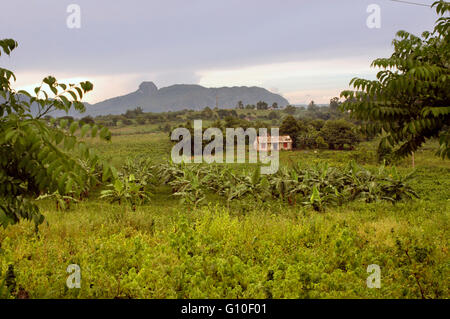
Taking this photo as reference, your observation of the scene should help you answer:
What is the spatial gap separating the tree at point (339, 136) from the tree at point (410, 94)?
109 feet

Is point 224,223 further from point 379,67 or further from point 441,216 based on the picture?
point 441,216

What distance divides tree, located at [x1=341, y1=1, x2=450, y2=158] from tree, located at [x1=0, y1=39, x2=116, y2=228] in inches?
147

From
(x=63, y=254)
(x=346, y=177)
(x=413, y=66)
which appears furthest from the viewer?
(x=346, y=177)

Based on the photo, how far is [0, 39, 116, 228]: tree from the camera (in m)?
2.11

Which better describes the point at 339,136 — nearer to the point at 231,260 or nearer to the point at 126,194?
the point at 126,194

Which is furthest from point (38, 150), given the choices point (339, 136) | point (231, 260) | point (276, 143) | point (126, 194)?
point (339, 136)

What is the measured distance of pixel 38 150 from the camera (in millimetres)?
2355

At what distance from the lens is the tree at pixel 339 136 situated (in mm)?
36969

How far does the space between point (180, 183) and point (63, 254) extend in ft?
28.7

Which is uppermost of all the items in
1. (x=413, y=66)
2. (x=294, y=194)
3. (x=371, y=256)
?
(x=413, y=66)

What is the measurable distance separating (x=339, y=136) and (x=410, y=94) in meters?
34.2

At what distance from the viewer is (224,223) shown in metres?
5.84

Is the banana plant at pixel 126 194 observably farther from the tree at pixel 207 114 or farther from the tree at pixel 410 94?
the tree at pixel 207 114
